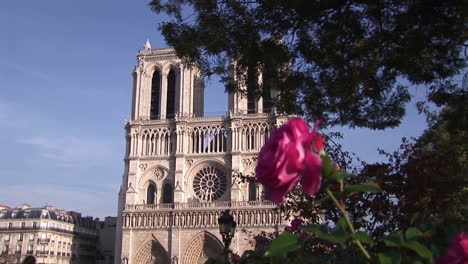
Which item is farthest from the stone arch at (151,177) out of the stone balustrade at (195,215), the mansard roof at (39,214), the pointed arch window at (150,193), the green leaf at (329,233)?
the green leaf at (329,233)

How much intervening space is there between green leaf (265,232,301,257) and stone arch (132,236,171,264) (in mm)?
32907

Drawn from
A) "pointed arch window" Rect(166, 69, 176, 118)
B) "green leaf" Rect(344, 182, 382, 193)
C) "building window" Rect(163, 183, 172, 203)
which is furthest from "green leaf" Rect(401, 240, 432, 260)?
"pointed arch window" Rect(166, 69, 176, 118)

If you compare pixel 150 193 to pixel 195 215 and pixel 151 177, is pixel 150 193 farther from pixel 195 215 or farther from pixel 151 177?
pixel 195 215

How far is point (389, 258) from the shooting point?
4.85ft

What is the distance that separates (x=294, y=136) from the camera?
1.44 m

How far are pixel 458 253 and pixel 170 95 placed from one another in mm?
35828

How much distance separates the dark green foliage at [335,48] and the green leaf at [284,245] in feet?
16.8

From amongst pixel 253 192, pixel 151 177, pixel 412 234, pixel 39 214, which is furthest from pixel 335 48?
pixel 39 214

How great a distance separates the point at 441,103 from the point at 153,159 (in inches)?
1140

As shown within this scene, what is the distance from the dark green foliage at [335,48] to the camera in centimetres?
665

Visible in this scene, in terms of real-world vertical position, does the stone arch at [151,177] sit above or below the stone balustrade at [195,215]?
above

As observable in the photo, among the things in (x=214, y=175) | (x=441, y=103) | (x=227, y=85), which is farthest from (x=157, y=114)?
(x=441, y=103)

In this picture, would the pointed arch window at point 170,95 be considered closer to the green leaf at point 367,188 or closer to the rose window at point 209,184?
the rose window at point 209,184

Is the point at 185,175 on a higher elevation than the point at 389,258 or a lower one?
higher
